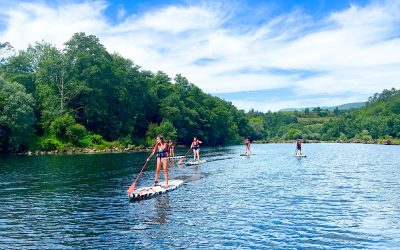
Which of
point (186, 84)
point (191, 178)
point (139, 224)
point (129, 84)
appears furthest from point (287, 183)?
point (186, 84)

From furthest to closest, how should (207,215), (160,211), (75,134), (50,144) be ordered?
(75,134)
(50,144)
(160,211)
(207,215)

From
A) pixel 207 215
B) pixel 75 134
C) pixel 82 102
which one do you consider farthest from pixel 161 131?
pixel 207 215

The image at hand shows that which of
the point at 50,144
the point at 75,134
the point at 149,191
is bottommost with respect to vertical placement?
the point at 149,191

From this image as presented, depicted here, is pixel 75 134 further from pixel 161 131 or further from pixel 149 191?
pixel 149 191

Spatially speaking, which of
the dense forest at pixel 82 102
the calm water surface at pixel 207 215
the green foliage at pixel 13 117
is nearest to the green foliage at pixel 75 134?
the dense forest at pixel 82 102

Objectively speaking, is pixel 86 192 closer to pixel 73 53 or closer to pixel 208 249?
pixel 208 249

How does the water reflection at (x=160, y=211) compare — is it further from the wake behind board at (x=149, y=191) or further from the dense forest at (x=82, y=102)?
the dense forest at (x=82, y=102)

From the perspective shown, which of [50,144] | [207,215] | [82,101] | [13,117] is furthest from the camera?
[82,101]

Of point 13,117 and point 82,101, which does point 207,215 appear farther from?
point 82,101

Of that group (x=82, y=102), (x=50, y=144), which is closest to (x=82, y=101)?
(x=82, y=102)

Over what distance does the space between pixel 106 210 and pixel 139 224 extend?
422cm

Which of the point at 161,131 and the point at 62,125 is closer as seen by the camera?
the point at 62,125

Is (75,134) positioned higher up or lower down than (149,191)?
higher up

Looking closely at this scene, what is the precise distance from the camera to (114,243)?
1677 cm
